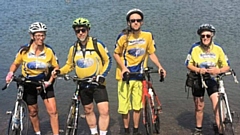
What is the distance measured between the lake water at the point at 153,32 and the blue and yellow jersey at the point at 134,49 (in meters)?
1.97

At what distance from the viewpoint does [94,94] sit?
659 centimetres

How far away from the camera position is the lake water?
954 centimetres

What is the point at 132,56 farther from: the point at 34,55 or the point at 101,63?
the point at 34,55

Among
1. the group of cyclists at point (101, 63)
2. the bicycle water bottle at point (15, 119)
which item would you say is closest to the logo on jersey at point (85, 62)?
the group of cyclists at point (101, 63)

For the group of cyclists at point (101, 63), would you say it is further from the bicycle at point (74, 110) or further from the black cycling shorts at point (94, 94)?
the bicycle at point (74, 110)

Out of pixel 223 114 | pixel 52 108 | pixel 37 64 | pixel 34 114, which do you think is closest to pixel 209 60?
pixel 223 114

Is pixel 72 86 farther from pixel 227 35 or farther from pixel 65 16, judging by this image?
pixel 65 16

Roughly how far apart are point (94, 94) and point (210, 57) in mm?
2297

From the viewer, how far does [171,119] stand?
29.1ft

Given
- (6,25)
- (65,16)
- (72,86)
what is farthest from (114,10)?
(72,86)

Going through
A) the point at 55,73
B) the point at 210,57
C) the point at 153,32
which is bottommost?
the point at 55,73

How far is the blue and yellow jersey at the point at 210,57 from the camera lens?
6707 millimetres

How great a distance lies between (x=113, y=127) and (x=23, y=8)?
2197 centimetres

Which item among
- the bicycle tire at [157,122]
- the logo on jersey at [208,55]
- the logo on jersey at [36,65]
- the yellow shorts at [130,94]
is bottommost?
the bicycle tire at [157,122]
